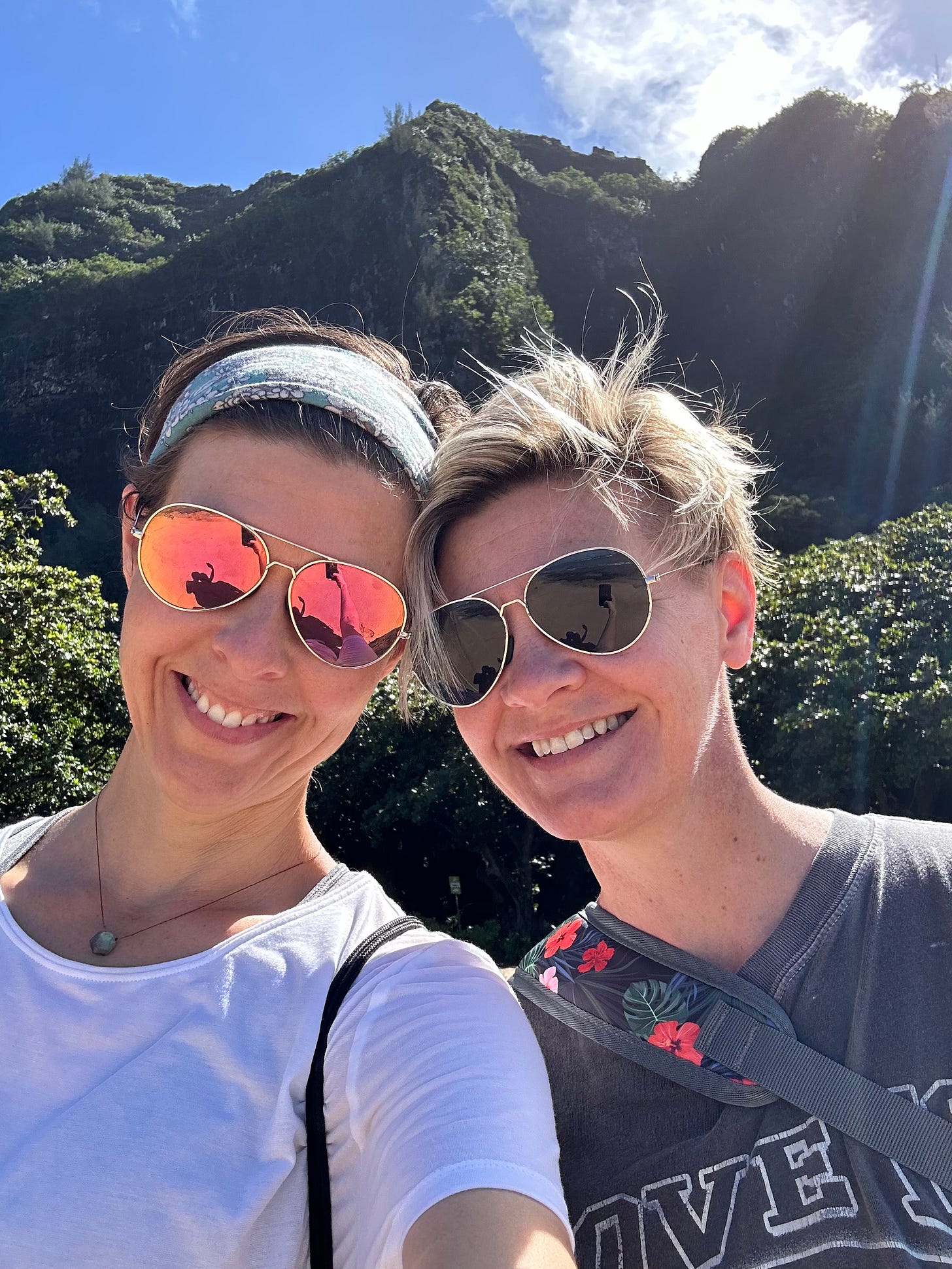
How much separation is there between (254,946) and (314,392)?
1.00 meters

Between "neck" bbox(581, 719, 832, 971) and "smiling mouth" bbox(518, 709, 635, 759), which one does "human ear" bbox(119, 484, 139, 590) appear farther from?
"neck" bbox(581, 719, 832, 971)

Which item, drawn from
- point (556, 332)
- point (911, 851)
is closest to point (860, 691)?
point (911, 851)

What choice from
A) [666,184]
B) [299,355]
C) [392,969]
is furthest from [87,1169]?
[666,184]

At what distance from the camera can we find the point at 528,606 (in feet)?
5.38

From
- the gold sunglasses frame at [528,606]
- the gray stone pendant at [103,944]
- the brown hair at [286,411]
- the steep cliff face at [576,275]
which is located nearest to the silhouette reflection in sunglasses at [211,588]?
the brown hair at [286,411]

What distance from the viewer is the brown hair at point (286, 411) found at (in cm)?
161

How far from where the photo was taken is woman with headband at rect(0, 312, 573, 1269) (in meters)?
1.11

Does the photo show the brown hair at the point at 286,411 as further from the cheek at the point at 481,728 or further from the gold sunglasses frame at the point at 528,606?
the cheek at the point at 481,728

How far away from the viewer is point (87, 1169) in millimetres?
1158

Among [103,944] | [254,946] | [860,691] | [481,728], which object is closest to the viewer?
[254,946]

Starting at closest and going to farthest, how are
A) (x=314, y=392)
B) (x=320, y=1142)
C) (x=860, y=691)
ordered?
1. (x=320, y=1142)
2. (x=314, y=392)
3. (x=860, y=691)

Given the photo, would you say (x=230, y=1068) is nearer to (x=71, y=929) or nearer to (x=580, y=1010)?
(x=71, y=929)

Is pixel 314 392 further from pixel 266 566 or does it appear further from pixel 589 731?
pixel 589 731

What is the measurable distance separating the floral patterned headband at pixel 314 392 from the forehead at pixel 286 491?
8 centimetres
